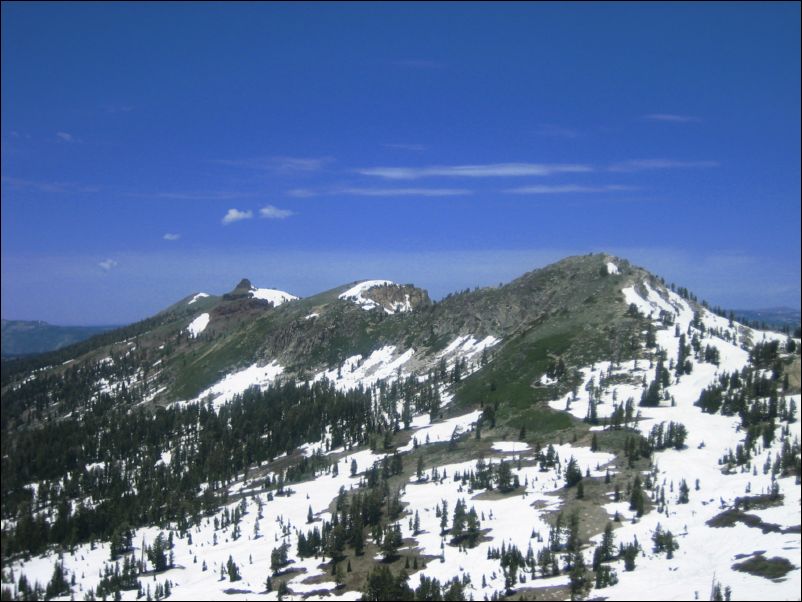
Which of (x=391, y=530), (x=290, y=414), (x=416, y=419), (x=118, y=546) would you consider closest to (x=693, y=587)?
(x=391, y=530)

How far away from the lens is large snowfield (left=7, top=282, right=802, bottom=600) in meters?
54.8

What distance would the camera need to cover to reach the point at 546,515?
7225 cm

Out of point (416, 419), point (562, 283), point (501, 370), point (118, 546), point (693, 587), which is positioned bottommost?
point (118, 546)

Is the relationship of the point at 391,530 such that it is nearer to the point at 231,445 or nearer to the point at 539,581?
the point at 539,581

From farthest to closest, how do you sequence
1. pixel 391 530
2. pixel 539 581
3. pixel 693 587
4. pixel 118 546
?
pixel 118 546, pixel 391 530, pixel 539 581, pixel 693 587

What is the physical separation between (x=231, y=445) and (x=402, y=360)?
53.5m

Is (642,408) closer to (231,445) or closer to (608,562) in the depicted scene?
(608,562)

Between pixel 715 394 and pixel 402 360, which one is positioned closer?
pixel 715 394

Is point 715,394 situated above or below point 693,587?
above

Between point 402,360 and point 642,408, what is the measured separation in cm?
8409

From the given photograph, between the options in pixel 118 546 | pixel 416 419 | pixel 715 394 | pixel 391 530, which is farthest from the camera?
pixel 416 419

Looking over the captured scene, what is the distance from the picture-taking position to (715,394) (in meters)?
101

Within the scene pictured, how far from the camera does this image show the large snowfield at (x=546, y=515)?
5481cm

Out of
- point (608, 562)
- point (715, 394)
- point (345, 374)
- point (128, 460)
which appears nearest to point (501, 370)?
point (715, 394)
